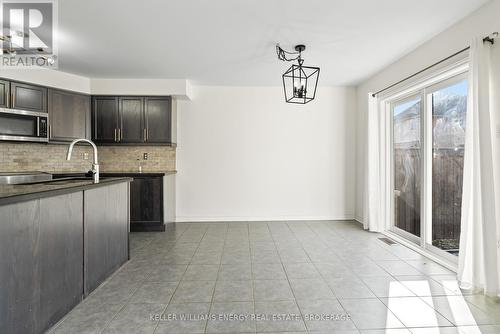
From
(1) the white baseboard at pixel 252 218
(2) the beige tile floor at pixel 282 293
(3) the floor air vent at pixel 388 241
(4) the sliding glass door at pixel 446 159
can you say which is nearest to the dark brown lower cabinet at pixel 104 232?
(2) the beige tile floor at pixel 282 293

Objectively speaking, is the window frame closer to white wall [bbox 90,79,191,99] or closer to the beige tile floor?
the beige tile floor

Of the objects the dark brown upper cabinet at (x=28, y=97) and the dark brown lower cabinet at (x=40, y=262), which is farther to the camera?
the dark brown upper cabinet at (x=28, y=97)

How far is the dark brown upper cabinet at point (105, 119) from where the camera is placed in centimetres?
470

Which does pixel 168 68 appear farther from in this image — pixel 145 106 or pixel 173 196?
pixel 173 196

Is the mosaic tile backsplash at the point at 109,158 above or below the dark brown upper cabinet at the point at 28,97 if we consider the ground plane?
below

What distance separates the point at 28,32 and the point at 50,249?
107 inches

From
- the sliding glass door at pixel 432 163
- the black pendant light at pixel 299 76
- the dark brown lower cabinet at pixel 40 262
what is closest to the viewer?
the dark brown lower cabinet at pixel 40 262

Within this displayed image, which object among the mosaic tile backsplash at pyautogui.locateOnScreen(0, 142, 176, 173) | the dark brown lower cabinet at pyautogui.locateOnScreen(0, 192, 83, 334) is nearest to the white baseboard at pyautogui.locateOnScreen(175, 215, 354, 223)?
the mosaic tile backsplash at pyautogui.locateOnScreen(0, 142, 176, 173)

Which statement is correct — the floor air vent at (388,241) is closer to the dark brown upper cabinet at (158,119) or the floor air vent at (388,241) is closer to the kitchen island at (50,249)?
the kitchen island at (50,249)

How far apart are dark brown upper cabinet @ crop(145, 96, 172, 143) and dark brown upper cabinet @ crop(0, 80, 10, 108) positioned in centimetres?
191

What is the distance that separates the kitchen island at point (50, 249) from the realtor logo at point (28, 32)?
6.05 ft

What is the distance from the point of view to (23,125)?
393cm

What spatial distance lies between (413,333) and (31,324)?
2556 mm

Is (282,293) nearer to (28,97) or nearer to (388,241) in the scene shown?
(388,241)
